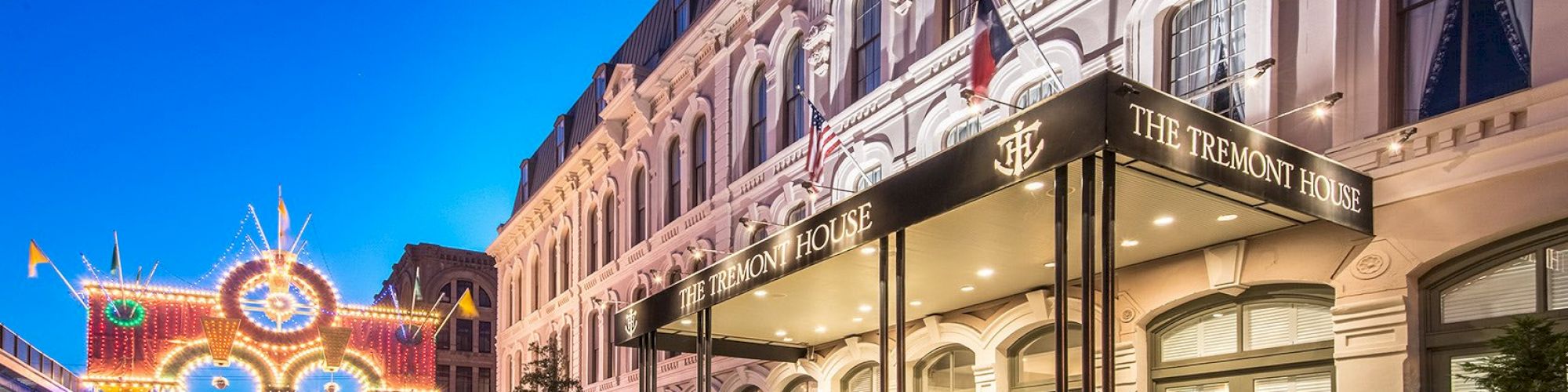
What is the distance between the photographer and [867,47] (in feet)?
63.9

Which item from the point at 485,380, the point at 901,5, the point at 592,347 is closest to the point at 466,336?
the point at 485,380

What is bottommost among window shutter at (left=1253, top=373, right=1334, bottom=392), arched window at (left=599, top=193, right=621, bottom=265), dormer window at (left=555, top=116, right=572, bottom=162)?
window shutter at (left=1253, top=373, right=1334, bottom=392)

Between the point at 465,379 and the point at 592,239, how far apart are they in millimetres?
35251

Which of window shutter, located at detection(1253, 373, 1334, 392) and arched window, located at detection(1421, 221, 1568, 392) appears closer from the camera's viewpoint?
arched window, located at detection(1421, 221, 1568, 392)

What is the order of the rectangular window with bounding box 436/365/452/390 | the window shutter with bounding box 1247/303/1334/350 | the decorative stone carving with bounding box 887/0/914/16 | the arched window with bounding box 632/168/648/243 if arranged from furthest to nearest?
1. the rectangular window with bounding box 436/365/452/390
2. the arched window with bounding box 632/168/648/243
3. the decorative stone carving with bounding box 887/0/914/16
4. the window shutter with bounding box 1247/303/1334/350

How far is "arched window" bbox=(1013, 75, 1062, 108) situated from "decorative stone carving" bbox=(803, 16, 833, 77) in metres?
5.46

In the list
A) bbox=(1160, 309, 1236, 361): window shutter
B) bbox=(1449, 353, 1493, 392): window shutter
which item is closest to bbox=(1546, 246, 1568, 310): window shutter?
bbox=(1449, 353, 1493, 392): window shutter

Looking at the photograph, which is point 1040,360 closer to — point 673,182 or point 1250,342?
point 1250,342

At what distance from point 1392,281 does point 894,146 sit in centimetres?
838

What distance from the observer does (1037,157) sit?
9320 mm

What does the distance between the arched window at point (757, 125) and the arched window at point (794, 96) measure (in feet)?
3.18

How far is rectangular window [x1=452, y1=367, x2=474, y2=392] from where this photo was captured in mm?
64250

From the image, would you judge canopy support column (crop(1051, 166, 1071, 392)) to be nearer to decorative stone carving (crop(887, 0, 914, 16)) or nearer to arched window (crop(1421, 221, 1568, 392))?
arched window (crop(1421, 221, 1568, 392))

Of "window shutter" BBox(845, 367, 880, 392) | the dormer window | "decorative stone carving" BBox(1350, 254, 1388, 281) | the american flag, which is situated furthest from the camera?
the dormer window
